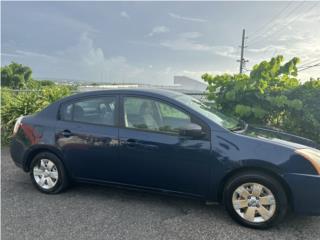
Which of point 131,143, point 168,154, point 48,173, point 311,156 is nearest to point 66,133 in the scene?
point 48,173

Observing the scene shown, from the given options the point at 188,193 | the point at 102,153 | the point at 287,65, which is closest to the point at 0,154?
the point at 102,153

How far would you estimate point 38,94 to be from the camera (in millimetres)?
7328

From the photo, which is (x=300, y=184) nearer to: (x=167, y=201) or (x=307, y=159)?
(x=307, y=159)

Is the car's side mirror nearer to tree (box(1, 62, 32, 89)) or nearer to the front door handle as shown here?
the front door handle

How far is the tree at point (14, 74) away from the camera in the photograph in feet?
108

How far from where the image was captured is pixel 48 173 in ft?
12.5

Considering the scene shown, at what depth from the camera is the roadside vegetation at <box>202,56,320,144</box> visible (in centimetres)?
546

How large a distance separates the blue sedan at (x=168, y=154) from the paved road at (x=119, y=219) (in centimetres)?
20

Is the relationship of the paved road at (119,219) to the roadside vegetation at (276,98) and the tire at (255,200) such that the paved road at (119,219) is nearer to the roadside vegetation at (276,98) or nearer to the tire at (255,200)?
the tire at (255,200)

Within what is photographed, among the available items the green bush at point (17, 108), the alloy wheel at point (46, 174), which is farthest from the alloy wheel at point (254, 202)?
the green bush at point (17, 108)

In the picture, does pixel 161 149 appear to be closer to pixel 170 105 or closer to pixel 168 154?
pixel 168 154

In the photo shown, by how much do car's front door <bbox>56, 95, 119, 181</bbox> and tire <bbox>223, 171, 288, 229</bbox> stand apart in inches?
58.1

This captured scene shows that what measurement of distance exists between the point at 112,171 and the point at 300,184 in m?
2.19

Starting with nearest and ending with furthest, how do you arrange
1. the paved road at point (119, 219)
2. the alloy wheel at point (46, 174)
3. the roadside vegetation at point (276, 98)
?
the paved road at point (119, 219) < the alloy wheel at point (46, 174) < the roadside vegetation at point (276, 98)
